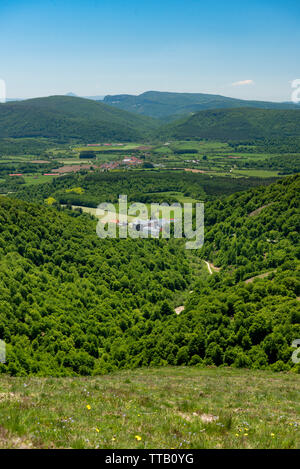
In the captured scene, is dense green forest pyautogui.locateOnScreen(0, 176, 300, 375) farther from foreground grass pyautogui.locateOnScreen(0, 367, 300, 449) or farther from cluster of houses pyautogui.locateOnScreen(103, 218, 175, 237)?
foreground grass pyautogui.locateOnScreen(0, 367, 300, 449)

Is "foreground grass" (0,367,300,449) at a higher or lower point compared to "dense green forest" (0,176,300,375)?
higher

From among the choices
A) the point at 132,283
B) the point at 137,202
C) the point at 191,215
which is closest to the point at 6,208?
the point at 132,283

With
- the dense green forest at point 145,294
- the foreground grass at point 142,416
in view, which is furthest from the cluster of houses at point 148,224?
the foreground grass at point 142,416

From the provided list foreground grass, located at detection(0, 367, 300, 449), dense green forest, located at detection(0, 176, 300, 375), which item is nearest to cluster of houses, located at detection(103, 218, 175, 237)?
dense green forest, located at detection(0, 176, 300, 375)
